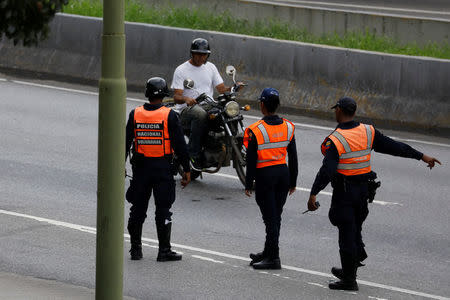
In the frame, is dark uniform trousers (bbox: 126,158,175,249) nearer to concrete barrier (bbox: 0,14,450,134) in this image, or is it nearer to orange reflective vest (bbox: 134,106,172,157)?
orange reflective vest (bbox: 134,106,172,157)

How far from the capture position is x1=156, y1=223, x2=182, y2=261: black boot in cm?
1122

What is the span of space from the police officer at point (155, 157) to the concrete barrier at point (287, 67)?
8.32m

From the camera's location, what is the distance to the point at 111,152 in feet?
22.8

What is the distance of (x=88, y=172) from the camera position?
1509 cm

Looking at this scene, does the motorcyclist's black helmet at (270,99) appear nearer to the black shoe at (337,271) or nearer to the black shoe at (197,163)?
the black shoe at (337,271)

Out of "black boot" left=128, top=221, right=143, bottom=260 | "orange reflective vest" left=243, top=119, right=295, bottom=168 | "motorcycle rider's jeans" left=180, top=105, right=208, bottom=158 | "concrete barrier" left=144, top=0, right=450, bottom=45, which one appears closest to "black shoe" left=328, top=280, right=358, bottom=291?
"orange reflective vest" left=243, top=119, right=295, bottom=168

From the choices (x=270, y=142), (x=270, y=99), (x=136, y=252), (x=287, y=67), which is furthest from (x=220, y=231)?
(x=287, y=67)

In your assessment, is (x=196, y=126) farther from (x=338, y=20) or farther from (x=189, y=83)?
(x=338, y=20)

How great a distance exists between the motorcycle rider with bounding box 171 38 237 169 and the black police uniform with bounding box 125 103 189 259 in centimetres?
312

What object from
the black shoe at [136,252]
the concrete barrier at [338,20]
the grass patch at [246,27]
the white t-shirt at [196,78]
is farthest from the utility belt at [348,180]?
the concrete barrier at [338,20]

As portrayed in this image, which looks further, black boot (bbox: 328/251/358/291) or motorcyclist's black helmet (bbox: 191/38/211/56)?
motorcyclist's black helmet (bbox: 191/38/211/56)

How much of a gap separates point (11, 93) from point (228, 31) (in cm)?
466

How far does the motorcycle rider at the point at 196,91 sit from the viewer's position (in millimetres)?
14375

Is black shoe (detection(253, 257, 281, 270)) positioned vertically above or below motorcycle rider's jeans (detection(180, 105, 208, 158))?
below
